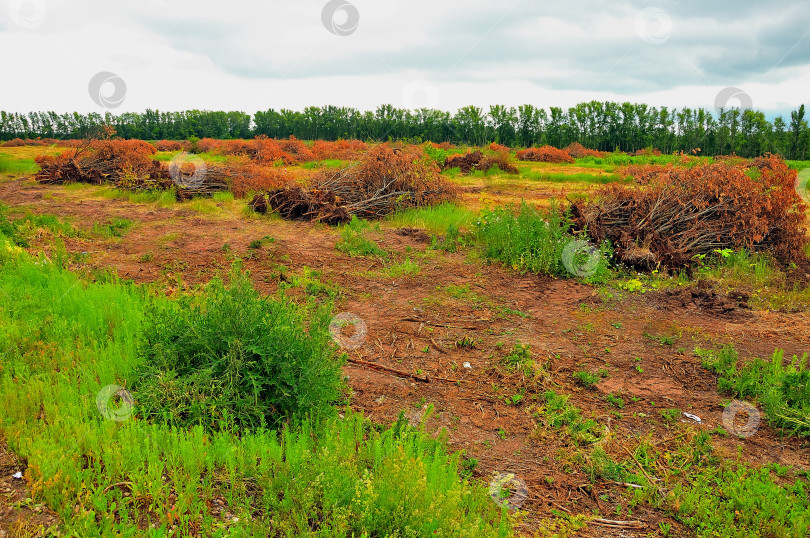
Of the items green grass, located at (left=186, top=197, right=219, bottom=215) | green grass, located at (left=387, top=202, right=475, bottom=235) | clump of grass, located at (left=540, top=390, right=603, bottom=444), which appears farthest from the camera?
green grass, located at (left=186, top=197, right=219, bottom=215)

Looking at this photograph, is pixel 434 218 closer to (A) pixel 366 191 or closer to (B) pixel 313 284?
(A) pixel 366 191

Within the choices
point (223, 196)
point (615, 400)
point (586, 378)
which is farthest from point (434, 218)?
point (615, 400)

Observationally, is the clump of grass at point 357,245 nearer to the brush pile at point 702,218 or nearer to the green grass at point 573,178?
the brush pile at point 702,218

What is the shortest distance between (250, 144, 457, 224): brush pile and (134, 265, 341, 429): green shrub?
8529 millimetres

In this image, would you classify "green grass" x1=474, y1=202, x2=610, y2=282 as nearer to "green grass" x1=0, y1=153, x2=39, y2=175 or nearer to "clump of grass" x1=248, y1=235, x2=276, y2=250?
"clump of grass" x1=248, y1=235, x2=276, y2=250

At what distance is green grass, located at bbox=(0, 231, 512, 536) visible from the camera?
2578 millimetres

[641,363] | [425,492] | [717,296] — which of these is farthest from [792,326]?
[425,492]

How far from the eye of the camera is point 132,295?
604 cm

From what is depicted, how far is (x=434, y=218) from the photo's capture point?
39.6ft

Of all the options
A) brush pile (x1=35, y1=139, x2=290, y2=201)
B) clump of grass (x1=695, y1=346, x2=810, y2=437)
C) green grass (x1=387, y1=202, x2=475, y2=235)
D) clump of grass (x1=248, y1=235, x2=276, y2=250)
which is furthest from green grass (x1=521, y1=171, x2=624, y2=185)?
clump of grass (x1=695, y1=346, x2=810, y2=437)

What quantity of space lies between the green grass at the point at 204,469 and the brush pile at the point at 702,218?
680cm

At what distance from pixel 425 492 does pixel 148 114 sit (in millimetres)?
86605

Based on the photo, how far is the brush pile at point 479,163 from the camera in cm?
2553

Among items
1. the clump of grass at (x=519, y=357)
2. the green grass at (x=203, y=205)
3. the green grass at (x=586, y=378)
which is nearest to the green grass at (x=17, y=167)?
the green grass at (x=203, y=205)
